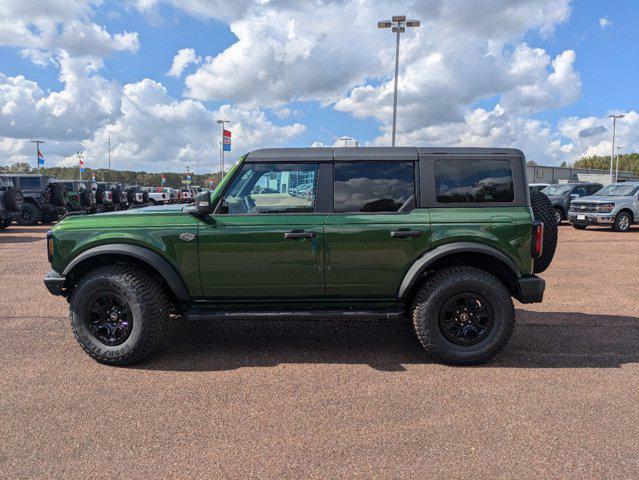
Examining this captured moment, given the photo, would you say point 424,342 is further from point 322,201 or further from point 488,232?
point 322,201

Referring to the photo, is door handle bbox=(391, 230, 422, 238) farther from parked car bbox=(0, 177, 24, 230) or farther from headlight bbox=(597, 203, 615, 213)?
parked car bbox=(0, 177, 24, 230)

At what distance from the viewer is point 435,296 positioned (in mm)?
4137

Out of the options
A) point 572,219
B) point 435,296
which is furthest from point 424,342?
point 572,219

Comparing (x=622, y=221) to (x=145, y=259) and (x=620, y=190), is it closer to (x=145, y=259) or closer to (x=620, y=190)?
(x=620, y=190)

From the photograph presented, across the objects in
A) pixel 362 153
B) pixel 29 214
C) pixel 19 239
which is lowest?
pixel 19 239

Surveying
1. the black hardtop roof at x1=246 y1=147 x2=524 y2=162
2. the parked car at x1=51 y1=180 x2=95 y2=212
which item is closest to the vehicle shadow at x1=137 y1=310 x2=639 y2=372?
the black hardtop roof at x1=246 y1=147 x2=524 y2=162

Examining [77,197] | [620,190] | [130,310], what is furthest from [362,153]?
[77,197]

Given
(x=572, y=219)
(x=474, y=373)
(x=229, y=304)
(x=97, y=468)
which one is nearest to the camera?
(x=97, y=468)

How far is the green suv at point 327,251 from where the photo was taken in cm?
415

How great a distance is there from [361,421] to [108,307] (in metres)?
2.44

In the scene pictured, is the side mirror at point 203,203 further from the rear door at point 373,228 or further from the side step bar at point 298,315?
the rear door at point 373,228

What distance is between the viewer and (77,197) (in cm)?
2038

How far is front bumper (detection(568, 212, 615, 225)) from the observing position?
16.1 metres

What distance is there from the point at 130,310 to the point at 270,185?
162cm
